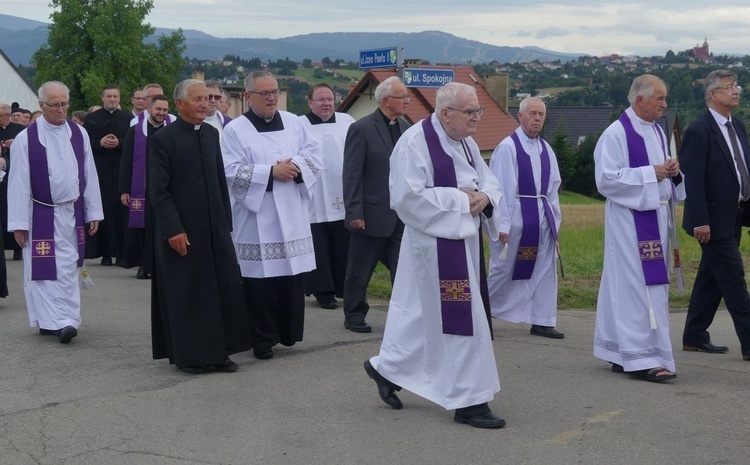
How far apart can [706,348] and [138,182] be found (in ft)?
23.2

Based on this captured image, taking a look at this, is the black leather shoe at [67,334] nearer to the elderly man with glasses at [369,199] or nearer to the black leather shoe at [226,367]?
the black leather shoe at [226,367]

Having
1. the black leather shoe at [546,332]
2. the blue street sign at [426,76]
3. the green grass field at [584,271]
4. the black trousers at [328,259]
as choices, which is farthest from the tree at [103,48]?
the black leather shoe at [546,332]

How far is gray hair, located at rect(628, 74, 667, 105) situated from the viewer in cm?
761

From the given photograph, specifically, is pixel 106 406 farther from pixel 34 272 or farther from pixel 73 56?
pixel 73 56

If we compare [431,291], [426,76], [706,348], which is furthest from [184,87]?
[426,76]

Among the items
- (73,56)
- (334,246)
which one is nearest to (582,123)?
(73,56)

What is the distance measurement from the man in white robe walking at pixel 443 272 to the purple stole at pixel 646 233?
1.46 meters

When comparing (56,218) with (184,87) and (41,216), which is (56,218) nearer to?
(41,216)

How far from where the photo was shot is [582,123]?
292 ft

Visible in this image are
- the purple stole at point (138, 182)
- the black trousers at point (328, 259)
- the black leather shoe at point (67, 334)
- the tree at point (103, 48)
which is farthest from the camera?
the tree at point (103, 48)

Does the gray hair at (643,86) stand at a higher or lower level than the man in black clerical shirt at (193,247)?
higher

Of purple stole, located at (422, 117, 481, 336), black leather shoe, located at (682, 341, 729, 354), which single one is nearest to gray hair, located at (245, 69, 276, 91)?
purple stole, located at (422, 117, 481, 336)

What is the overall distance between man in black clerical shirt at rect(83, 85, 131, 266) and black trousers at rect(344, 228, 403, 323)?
5687 millimetres

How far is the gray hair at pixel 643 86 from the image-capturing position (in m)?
7.61
